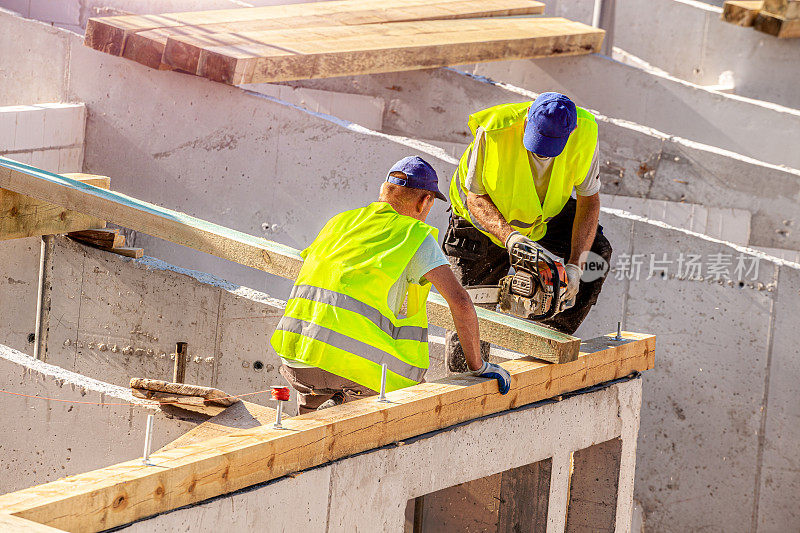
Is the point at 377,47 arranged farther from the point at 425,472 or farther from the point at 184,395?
the point at 425,472

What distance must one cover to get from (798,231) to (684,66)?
3.48 m

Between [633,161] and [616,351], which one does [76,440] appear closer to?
[616,351]

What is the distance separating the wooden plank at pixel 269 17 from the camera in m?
6.47

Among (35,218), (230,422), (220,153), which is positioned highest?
(220,153)

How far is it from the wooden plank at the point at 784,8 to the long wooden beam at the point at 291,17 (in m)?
2.27

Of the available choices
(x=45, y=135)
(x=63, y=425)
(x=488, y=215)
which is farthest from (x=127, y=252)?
(x=488, y=215)

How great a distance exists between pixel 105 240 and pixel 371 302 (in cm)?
255

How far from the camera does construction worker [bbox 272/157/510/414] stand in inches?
149

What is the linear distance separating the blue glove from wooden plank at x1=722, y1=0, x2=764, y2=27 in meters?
7.01

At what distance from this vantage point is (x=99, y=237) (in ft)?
19.1

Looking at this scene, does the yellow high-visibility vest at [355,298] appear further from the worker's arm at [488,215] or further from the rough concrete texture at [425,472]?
the worker's arm at [488,215]

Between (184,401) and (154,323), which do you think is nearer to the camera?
(184,401)

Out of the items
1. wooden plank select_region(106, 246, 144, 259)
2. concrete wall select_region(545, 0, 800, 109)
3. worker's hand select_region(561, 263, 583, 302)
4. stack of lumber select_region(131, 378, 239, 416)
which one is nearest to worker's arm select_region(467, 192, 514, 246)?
worker's hand select_region(561, 263, 583, 302)

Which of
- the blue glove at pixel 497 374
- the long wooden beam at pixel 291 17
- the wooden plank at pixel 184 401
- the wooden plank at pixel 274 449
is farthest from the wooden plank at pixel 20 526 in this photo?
the long wooden beam at pixel 291 17
